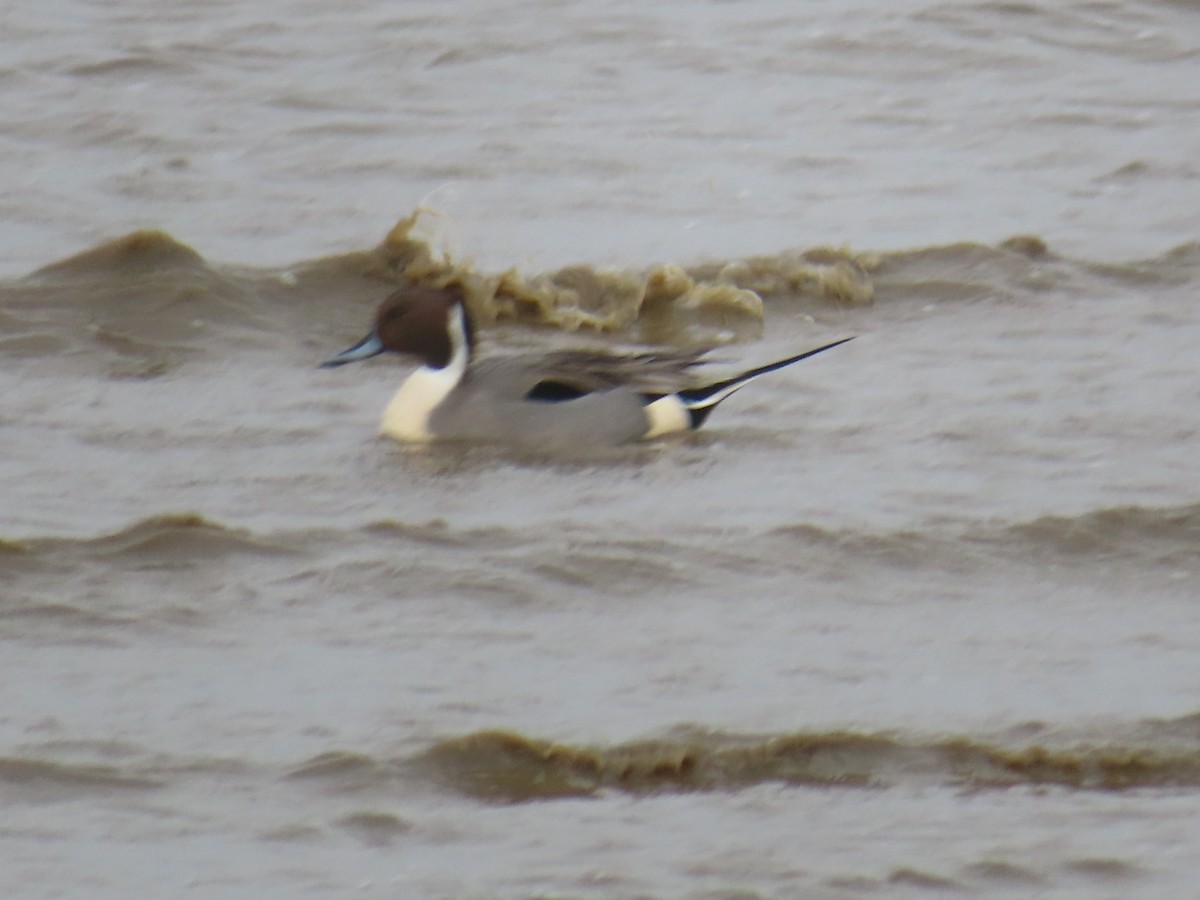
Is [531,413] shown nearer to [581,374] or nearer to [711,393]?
[581,374]

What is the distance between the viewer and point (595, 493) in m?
7.93

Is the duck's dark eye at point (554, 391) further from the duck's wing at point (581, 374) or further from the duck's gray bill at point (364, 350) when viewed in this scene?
the duck's gray bill at point (364, 350)

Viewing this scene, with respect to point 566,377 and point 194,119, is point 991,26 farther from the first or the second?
point 566,377

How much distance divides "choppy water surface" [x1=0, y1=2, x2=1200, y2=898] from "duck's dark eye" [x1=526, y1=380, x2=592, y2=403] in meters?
0.26

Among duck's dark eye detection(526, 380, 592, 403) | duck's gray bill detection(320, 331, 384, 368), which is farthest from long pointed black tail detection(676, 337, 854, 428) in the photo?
duck's gray bill detection(320, 331, 384, 368)

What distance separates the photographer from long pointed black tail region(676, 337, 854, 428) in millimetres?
8578

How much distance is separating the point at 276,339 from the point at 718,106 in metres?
5.01

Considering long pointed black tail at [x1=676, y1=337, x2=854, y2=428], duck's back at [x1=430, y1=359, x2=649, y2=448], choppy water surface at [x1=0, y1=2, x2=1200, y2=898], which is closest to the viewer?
choppy water surface at [x1=0, y1=2, x2=1200, y2=898]

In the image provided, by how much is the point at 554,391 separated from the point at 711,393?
0.62m

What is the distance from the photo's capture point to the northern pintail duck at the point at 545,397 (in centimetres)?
838

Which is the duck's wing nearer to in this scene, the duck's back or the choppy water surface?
the duck's back

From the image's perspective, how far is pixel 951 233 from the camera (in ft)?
38.2

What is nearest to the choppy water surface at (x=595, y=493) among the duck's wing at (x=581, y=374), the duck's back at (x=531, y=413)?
the duck's back at (x=531, y=413)

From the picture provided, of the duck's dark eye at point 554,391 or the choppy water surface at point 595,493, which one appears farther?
the duck's dark eye at point 554,391
